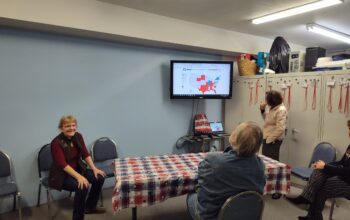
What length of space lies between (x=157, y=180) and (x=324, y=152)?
2.24 meters

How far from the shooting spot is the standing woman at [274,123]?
3.34m

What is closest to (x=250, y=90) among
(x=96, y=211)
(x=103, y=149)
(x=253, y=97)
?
(x=253, y=97)

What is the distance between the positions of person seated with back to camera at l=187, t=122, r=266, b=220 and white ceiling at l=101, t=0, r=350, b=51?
1965mm

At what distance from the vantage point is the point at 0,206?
9.21 feet

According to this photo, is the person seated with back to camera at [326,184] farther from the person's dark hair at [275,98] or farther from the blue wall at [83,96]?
the blue wall at [83,96]

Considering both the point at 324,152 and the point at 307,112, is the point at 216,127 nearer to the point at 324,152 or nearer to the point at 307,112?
the point at 307,112

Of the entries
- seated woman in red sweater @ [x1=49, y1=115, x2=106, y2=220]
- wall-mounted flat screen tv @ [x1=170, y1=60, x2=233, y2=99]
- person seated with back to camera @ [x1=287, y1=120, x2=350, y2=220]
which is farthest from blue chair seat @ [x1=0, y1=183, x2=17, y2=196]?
person seated with back to camera @ [x1=287, y1=120, x2=350, y2=220]

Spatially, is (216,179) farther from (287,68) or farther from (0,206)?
(287,68)

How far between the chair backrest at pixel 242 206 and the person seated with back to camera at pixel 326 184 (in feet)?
3.58

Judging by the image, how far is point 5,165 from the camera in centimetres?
271

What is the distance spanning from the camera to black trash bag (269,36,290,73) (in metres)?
3.91

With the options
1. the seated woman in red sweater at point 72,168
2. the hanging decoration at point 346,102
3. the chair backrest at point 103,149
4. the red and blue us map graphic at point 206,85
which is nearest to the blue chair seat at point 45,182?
the seated woman in red sweater at point 72,168

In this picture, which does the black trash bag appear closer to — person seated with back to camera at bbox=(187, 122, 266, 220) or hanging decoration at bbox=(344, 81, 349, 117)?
hanging decoration at bbox=(344, 81, 349, 117)

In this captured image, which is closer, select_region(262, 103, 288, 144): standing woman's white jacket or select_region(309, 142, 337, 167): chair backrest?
select_region(309, 142, 337, 167): chair backrest
